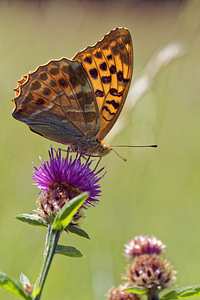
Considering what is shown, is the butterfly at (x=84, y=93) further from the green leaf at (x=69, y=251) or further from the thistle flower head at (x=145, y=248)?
the green leaf at (x=69, y=251)

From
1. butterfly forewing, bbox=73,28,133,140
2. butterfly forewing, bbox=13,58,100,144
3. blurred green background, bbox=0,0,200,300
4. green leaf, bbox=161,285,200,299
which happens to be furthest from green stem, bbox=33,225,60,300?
blurred green background, bbox=0,0,200,300

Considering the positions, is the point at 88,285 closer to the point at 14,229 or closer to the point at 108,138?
the point at 14,229

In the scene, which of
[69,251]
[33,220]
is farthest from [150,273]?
[33,220]

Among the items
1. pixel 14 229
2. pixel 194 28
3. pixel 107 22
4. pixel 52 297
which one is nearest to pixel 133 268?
pixel 52 297

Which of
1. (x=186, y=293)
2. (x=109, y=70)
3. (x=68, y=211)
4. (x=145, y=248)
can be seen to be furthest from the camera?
(x=109, y=70)

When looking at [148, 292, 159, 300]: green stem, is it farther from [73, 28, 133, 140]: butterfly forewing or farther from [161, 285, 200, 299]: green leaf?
[73, 28, 133, 140]: butterfly forewing

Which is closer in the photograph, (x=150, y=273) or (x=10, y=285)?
(x=10, y=285)

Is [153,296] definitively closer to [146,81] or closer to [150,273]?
[150,273]

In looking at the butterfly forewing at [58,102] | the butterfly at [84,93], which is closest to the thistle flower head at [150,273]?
the butterfly at [84,93]
